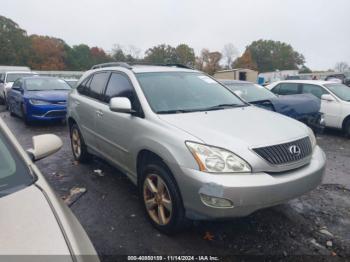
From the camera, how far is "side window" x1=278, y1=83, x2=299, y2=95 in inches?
351

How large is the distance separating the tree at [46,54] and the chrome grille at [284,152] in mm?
58646

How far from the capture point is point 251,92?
7320 mm

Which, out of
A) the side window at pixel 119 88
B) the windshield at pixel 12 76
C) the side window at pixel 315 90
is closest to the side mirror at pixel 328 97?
the side window at pixel 315 90

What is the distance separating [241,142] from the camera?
8.80 ft

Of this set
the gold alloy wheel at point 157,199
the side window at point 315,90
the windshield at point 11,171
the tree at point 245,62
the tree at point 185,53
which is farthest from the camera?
the tree at point 245,62

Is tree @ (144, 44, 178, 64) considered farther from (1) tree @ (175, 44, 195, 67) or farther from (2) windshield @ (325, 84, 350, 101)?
(2) windshield @ (325, 84, 350, 101)

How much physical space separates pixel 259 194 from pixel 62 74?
1350 inches

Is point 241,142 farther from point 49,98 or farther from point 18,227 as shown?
point 49,98

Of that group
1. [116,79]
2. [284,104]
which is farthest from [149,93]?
[284,104]

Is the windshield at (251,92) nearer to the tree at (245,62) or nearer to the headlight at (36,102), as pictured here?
the headlight at (36,102)

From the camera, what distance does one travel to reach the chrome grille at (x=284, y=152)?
2.67 metres

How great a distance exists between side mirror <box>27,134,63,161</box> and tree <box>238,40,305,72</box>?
8631 centimetres

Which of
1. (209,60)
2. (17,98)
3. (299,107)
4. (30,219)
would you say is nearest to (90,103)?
(30,219)

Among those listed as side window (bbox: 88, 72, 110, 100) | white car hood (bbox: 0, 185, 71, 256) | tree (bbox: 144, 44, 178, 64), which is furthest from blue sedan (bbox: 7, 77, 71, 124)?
tree (bbox: 144, 44, 178, 64)
